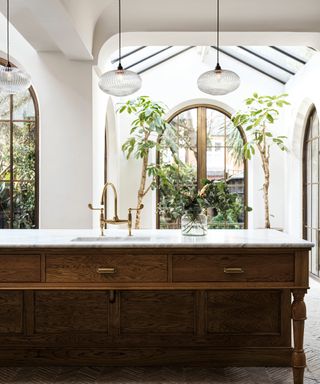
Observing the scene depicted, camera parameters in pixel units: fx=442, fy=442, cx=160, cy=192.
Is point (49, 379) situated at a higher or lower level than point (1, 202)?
lower

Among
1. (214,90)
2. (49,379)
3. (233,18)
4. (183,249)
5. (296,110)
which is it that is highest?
(233,18)

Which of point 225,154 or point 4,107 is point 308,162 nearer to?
point 225,154

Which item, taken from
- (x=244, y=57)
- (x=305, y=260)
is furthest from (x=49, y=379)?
(x=244, y=57)

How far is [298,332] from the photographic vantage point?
247 cm

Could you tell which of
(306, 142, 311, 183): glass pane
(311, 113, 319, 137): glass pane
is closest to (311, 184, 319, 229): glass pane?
(306, 142, 311, 183): glass pane

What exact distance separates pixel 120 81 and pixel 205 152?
186 inches

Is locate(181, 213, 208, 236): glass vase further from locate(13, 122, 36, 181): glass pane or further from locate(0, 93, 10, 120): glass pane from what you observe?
locate(0, 93, 10, 120): glass pane

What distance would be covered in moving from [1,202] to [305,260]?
376 centimetres

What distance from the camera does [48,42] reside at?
400cm

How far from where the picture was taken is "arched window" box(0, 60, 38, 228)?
4.91m

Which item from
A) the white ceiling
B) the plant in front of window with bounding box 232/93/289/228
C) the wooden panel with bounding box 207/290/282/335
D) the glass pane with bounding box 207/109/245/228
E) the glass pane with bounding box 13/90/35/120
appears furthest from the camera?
the glass pane with bounding box 207/109/245/228

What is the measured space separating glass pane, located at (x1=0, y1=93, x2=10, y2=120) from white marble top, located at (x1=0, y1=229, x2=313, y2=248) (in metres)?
2.48

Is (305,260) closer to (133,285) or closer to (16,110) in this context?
(133,285)

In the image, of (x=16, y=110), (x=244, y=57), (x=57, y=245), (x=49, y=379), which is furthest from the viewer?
(x=244, y=57)
